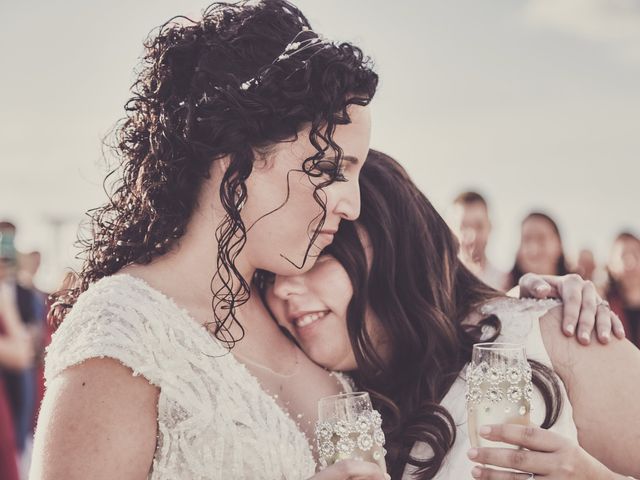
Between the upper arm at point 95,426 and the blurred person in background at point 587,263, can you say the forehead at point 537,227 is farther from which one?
the upper arm at point 95,426

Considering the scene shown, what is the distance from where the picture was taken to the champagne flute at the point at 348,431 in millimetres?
2295

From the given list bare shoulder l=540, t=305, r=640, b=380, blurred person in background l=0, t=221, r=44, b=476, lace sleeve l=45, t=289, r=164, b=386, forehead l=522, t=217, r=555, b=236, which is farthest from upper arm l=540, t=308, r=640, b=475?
forehead l=522, t=217, r=555, b=236

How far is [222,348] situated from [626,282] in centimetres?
684

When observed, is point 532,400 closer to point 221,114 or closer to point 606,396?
point 606,396

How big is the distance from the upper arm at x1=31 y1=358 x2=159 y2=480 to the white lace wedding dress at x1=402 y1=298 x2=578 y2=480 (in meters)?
1.11

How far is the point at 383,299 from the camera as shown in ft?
10.5

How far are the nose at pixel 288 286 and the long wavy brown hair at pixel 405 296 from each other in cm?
21

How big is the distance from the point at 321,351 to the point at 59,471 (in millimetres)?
1265

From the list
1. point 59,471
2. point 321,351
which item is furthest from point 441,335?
point 59,471

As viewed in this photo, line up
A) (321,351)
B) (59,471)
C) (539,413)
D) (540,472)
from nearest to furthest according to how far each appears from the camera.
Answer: (59,471), (540,472), (539,413), (321,351)

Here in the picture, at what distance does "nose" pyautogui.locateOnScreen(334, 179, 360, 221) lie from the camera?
8.44 feet

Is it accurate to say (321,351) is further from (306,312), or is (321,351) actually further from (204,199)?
(204,199)

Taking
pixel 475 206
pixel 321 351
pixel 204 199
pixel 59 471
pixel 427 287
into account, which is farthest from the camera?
pixel 475 206

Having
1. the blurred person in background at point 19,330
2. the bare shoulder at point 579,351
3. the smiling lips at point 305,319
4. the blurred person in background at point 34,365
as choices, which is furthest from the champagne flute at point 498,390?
the blurred person in background at point 34,365
